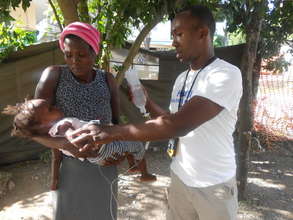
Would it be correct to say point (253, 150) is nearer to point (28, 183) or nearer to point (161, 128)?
point (28, 183)

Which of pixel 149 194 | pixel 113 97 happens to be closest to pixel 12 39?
pixel 149 194

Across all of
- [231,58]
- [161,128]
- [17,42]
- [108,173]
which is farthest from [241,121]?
[17,42]

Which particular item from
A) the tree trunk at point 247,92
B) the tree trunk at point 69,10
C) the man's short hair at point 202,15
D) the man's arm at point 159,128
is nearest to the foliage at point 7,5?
the tree trunk at point 69,10

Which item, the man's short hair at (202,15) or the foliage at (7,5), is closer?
the man's short hair at (202,15)

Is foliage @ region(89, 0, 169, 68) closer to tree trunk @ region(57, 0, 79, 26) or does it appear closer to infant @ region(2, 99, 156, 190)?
Answer: tree trunk @ region(57, 0, 79, 26)

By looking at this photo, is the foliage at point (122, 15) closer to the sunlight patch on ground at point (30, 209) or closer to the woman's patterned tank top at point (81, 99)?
the woman's patterned tank top at point (81, 99)

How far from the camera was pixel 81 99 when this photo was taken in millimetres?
1658

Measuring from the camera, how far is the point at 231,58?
5.26 m

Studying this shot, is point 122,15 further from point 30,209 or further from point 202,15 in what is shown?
point 30,209

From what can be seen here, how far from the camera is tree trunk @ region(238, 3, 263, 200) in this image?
3461 mm

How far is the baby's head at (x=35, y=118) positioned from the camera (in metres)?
1.50

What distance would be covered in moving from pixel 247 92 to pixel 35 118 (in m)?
2.67

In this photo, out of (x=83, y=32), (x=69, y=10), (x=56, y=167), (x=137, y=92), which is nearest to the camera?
(x=83, y=32)

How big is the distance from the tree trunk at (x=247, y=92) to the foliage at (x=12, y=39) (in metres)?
3.17
